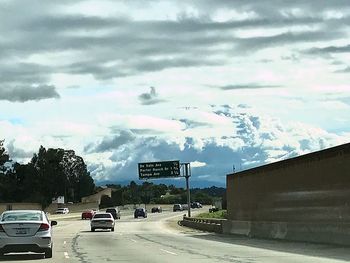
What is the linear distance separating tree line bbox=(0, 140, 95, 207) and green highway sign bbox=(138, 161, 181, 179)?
2318 inches

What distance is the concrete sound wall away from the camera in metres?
27.2

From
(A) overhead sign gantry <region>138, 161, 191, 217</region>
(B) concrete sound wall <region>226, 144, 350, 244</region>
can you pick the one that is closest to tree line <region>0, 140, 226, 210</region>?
(A) overhead sign gantry <region>138, 161, 191, 217</region>

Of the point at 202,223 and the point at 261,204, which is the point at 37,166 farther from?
the point at 261,204

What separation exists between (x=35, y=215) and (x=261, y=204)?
21381 millimetres

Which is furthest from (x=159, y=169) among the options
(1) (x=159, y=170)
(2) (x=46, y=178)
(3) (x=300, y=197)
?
(2) (x=46, y=178)

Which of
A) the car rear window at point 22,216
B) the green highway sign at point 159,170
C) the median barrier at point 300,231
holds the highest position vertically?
the green highway sign at point 159,170

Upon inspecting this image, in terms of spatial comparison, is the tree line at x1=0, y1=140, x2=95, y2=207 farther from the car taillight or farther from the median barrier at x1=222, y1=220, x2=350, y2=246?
the car taillight

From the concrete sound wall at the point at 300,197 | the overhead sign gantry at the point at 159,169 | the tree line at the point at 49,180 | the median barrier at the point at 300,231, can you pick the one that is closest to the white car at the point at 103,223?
the concrete sound wall at the point at 300,197

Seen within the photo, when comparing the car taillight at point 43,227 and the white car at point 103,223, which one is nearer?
the car taillight at point 43,227

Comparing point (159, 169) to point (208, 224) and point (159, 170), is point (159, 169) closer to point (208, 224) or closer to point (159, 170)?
point (159, 170)

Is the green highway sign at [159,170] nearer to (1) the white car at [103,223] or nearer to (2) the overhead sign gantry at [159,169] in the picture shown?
(2) the overhead sign gantry at [159,169]

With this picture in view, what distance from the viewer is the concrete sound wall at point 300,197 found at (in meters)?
27.2

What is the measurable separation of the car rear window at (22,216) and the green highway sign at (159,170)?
5645cm

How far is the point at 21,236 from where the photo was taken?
19.3 metres
